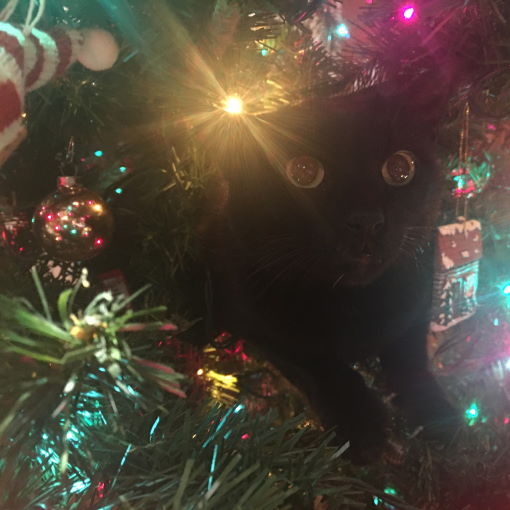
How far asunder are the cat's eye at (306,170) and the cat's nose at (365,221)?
6 cm

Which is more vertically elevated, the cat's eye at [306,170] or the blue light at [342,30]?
the blue light at [342,30]

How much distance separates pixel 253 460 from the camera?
33 cm

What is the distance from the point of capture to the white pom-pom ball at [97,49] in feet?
1.26

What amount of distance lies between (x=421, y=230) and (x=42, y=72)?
46cm

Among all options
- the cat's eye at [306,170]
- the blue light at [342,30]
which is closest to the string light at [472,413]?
the cat's eye at [306,170]

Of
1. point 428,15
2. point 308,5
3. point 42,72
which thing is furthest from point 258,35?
point 42,72

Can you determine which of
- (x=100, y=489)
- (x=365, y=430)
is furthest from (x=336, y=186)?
(x=100, y=489)

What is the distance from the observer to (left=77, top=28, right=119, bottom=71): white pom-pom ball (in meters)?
0.38

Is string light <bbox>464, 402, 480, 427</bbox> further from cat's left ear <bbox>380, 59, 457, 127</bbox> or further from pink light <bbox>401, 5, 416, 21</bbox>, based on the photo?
pink light <bbox>401, 5, 416, 21</bbox>

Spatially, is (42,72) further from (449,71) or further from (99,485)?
(449,71)

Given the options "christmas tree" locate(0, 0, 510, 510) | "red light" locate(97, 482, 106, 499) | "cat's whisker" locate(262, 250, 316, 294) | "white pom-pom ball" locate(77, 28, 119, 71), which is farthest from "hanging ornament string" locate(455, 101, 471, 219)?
"red light" locate(97, 482, 106, 499)

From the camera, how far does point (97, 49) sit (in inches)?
15.4

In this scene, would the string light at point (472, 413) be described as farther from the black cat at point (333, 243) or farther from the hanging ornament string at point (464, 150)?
the hanging ornament string at point (464, 150)

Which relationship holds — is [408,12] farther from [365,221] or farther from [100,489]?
[100,489]
